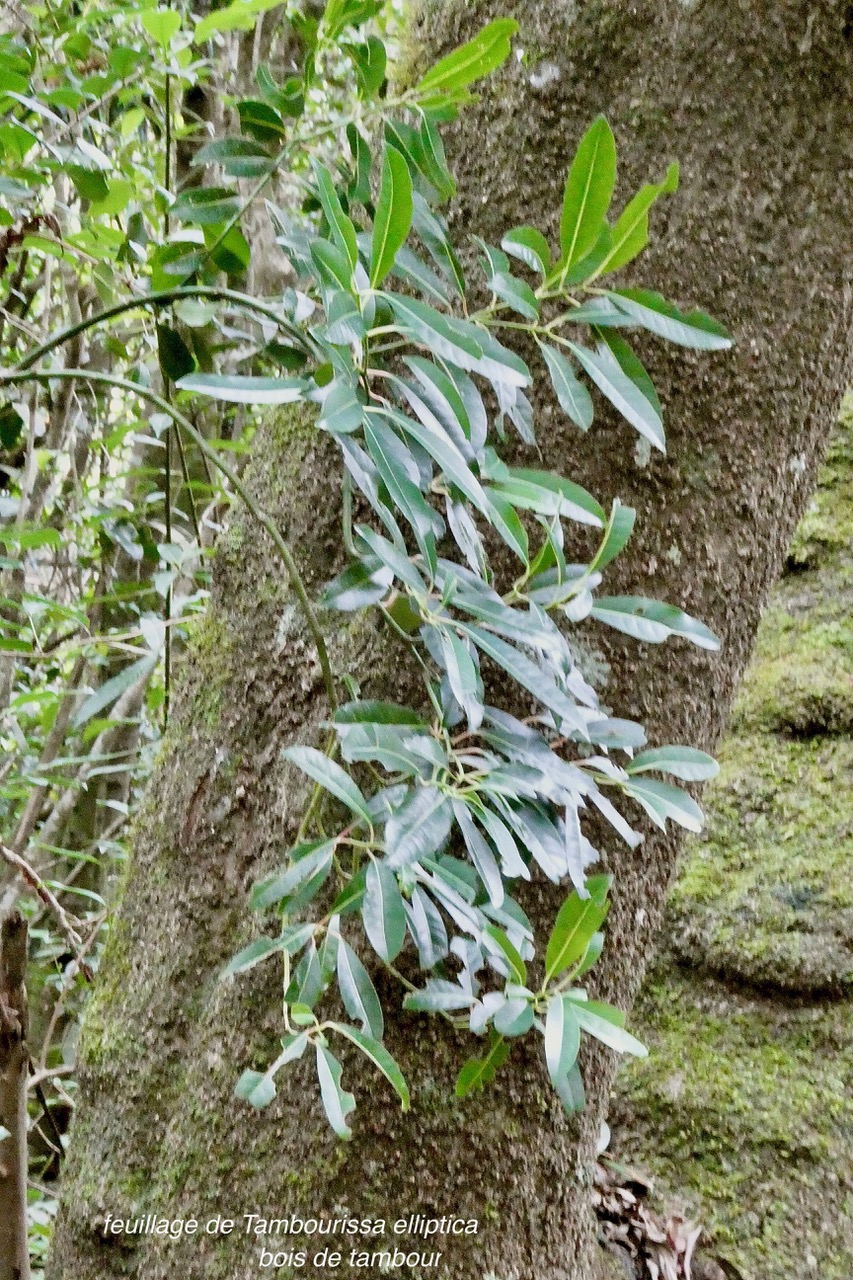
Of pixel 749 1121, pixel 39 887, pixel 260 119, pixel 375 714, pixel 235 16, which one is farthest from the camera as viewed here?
pixel 749 1121

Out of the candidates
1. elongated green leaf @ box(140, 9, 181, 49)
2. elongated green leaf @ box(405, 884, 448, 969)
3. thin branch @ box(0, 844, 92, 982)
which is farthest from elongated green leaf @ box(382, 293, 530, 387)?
thin branch @ box(0, 844, 92, 982)

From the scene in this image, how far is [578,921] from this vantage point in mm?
600

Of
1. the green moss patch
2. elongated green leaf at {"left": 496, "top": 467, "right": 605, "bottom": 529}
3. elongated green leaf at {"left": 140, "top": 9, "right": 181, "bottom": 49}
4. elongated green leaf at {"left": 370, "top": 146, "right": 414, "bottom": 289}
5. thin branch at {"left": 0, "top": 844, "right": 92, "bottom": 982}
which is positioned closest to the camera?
elongated green leaf at {"left": 370, "top": 146, "right": 414, "bottom": 289}

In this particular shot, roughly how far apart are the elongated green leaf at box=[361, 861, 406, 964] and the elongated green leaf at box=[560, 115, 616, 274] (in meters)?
0.40

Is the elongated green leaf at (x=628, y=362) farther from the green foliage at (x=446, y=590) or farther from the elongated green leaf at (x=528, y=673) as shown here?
the elongated green leaf at (x=528, y=673)

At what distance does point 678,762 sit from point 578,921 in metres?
0.14

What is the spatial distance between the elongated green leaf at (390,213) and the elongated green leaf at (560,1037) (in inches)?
18.4

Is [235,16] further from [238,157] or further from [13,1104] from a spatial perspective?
[13,1104]

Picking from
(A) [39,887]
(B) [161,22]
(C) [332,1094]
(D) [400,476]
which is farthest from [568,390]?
(A) [39,887]

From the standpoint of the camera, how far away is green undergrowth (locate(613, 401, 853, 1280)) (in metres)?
1.22

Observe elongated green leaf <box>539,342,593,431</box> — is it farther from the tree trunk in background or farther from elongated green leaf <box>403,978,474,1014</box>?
elongated green leaf <box>403,978,474,1014</box>

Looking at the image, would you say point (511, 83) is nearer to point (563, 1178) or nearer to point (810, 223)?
point (810, 223)

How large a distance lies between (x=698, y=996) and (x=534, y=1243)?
81cm

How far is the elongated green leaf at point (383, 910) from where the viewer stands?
0.54m
